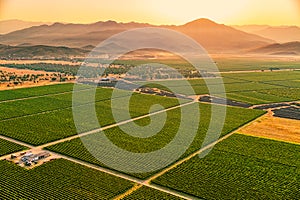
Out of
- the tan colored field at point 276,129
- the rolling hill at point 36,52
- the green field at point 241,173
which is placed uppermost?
the rolling hill at point 36,52

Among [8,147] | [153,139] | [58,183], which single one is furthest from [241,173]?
[8,147]

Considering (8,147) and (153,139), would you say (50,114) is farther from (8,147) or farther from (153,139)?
(153,139)

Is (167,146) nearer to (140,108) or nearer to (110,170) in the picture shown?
(110,170)

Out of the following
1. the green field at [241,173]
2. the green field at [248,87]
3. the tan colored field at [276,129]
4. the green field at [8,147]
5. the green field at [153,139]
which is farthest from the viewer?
the green field at [248,87]

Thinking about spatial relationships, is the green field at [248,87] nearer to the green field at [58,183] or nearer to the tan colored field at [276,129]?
the tan colored field at [276,129]

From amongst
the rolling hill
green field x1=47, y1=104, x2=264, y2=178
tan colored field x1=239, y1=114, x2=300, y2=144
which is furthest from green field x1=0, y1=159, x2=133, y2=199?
the rolling hill

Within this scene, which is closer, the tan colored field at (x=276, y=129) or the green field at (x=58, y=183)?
the green field at (x=58, y=183)

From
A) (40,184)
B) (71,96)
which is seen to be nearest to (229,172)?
(40,184)

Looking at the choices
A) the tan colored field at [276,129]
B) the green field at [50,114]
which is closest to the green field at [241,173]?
the tan colored field at [276,129]

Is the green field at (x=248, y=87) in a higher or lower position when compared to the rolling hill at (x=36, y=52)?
lower
